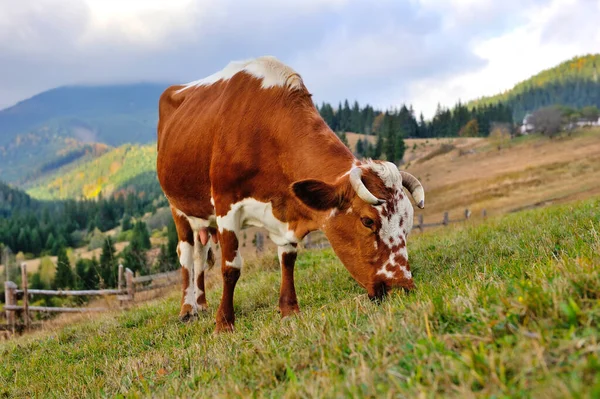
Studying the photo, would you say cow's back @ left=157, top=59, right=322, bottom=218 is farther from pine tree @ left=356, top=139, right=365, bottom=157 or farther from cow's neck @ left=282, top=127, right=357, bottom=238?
pine tree @ left=356, top=139, right=365, bottom=157

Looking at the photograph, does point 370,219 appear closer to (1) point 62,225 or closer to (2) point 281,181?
(2) point 281,181

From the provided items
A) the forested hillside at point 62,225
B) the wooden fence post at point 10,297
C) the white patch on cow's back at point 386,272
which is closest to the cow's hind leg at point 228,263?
the white patch on cow's back at point 386,272

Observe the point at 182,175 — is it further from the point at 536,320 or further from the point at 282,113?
the point at 536,320

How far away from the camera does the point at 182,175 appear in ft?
23.4

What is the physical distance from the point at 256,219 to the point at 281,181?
717 mm

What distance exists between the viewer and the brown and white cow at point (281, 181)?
485 centimetres

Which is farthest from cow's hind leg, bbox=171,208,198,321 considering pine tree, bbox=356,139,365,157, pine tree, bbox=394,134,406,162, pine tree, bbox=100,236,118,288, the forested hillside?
pine tree, bbox=356,139,365,157

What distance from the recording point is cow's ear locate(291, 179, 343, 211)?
5.03m

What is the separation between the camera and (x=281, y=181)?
5738 millimetres

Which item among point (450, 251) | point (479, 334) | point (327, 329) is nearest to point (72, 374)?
point (327, 329)

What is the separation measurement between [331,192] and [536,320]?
10.1ft

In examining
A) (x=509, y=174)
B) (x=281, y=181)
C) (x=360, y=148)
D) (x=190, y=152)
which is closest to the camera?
(x=281, y=181)

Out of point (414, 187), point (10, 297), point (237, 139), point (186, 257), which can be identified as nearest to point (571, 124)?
point (10, 297)

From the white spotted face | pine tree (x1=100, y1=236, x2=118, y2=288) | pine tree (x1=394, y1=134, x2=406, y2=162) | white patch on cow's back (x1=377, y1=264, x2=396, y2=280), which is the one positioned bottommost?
pine tree (x1=100, y1=236, x2=118, y2=288)
